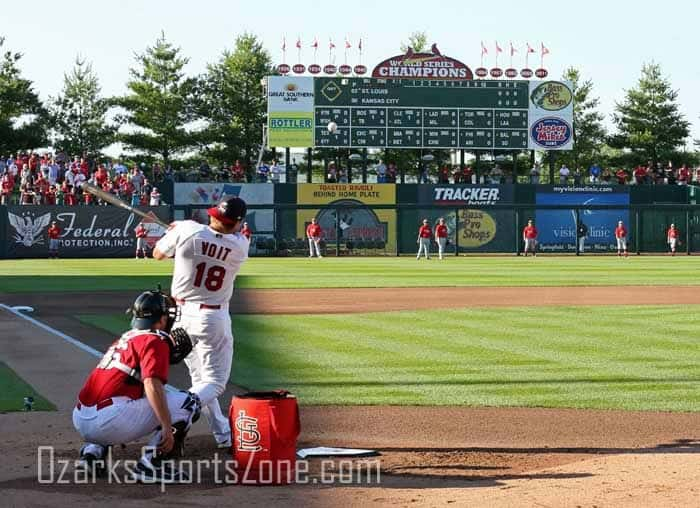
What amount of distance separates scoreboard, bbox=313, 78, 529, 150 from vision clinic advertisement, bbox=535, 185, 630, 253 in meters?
3.87

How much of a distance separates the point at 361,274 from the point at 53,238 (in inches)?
669

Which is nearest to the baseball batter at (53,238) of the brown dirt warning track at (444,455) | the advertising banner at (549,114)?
the advertising banner at (549,114)

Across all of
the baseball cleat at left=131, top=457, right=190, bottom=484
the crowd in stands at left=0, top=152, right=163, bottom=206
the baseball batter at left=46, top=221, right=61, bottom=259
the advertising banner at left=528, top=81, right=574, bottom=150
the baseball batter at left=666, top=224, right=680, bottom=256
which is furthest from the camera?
the advertising banner at left=528, top=81, right=574, bottom=150

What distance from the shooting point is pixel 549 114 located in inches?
2074

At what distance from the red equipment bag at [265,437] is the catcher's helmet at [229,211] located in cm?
138

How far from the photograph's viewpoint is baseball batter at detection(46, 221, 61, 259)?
44.9 meters

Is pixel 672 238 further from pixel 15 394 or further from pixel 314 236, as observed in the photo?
pixel 15 394

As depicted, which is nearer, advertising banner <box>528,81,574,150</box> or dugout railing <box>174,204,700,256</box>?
dugout railing <box>174,204,700,256</box>

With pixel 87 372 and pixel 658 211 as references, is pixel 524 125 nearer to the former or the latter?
pixel 658 211

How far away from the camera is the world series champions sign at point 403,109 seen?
50312mm

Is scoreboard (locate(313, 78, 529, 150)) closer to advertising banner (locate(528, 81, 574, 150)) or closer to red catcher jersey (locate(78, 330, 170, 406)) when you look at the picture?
advertising banner (locate(528, 81, 574, 150))

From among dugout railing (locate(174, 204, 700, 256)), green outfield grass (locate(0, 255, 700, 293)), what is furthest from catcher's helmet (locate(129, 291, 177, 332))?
dugout railing (locate(174, 204, 700, 256))

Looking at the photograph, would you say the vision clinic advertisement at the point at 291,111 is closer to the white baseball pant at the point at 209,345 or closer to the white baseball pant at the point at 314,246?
the white baseball pant at the point at 314,246

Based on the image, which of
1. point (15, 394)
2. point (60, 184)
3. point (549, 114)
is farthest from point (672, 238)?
point (15, 394)
